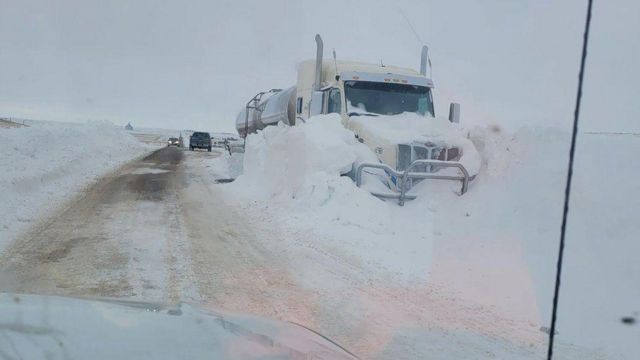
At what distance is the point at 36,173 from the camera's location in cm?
1612

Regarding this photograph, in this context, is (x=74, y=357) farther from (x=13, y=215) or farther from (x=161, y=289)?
(x=13, y=215)

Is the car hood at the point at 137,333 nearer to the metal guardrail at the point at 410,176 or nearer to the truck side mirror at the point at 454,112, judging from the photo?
the metal guardrail at the point at 410,176

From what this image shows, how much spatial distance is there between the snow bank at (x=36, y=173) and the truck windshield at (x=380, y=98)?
6918mm

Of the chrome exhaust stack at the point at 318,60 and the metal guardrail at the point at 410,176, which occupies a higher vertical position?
the chrome exhaust stack at the point at 318,60

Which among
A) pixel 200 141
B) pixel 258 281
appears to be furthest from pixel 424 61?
pixel 200 141

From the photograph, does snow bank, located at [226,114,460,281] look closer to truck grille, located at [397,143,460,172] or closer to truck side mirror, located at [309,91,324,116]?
truck side mirror, located at [309,91,324,116]

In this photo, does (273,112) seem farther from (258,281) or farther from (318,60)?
(258,281)

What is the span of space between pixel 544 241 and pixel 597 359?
11.4 feet

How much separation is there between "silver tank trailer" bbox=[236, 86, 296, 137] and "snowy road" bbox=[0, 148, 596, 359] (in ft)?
22.6

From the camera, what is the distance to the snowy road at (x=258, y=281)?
504cm

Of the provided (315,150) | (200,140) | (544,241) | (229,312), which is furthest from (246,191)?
(200,140)

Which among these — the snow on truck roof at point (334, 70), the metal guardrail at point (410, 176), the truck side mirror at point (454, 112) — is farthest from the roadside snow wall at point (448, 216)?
the truck side mirror at point (454, 112)

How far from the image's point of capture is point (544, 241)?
8000 millimetres

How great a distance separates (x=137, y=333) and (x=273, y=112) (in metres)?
16.6
